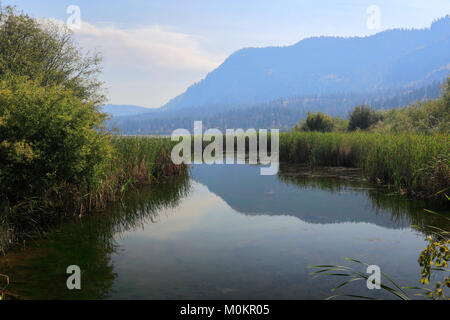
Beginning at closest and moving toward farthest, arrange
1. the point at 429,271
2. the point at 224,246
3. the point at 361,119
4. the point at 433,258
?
the point at 433,258, the point at 429,271, the point at 224,246, the point at 361,119

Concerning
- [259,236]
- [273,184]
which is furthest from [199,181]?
[259,236]

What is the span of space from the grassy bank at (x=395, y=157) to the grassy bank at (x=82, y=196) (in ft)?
28.7

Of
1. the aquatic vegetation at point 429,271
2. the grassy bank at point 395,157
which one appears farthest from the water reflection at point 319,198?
the aquatic vegetation at point 429,271

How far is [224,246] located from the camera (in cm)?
723

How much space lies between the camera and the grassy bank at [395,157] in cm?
1027

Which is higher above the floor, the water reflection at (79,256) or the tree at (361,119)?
the tree at (361,119)

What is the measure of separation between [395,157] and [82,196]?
10.0 metres

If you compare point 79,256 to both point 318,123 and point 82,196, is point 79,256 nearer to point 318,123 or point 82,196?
point 82,196

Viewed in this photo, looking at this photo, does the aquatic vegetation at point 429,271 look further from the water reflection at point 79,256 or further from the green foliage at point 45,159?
the green foliage at point 45,159

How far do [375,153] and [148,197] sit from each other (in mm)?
8648

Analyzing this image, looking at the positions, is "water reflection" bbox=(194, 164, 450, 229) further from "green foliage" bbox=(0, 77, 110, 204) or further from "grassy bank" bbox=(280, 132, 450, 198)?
"green foliage" bbox=(0, 77, 110, 204)

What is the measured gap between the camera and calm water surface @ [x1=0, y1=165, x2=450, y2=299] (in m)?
5.27

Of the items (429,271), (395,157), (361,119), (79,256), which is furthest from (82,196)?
(361,119)
